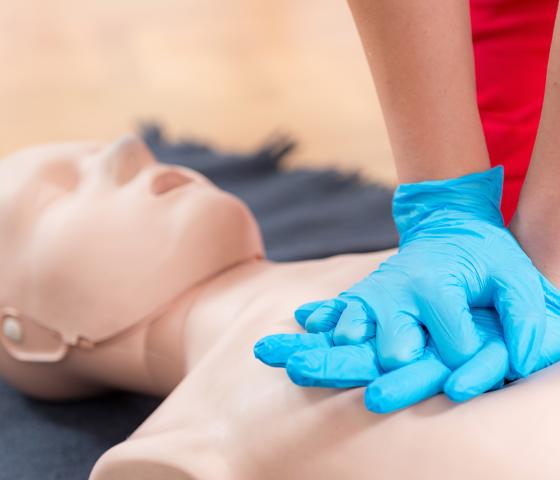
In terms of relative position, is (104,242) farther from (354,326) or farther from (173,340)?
(354,326)

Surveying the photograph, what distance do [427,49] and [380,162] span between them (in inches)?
53.6

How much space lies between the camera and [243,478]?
0.82 meters

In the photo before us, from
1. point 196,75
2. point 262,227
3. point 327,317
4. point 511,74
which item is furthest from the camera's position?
point 196,75

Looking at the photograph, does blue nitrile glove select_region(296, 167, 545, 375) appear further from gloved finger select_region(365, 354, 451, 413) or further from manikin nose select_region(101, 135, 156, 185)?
manikin nose select_region(101, 135, 156, 185)

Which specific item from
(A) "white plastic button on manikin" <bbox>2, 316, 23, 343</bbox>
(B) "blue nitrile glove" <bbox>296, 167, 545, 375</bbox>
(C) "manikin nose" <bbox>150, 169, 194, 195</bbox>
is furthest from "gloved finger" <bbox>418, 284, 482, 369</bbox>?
(A) "white plastic button on manikin" <bbox>2, 316, 23, 343</bbox>

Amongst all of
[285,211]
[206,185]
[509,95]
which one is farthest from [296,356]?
[285,211]

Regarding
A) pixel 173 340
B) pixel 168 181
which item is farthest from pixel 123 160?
pixel 173 340

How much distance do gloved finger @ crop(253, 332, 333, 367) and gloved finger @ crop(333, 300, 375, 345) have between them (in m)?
0.02

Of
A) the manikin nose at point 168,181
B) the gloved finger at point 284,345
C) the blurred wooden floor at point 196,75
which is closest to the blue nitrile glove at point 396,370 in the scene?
the gloved finger at point 284,345

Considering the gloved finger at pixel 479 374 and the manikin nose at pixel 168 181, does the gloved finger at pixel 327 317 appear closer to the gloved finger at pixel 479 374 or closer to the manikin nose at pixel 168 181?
the gloved finger at pixel 479 374

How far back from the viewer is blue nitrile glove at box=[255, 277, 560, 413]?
74 centimetres

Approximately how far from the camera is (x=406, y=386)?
74 centimetres

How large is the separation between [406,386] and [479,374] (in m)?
0.07

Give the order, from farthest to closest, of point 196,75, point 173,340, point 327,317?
point 196,75
point 173,340
point 327,317
